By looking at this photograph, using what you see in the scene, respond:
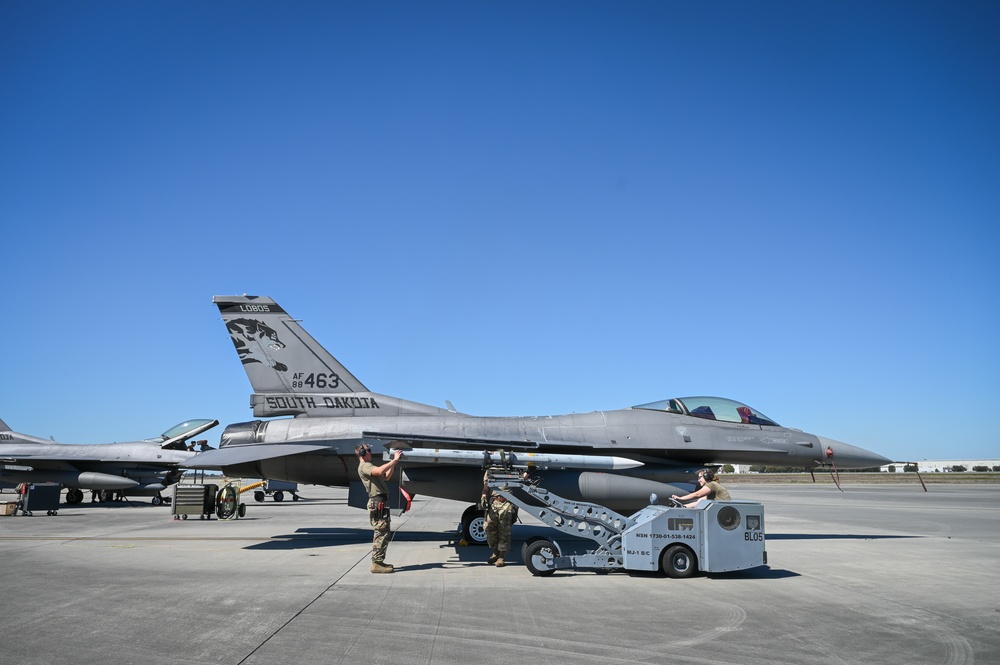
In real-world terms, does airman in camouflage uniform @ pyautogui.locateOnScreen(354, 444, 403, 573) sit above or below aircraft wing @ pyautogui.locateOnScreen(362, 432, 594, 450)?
below

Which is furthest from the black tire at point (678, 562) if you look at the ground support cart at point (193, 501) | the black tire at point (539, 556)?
the ground support cart at point (193, 501)

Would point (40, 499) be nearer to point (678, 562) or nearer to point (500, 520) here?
point (500, 520)

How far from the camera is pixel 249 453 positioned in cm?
1280

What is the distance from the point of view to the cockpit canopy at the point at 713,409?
14.4 metres

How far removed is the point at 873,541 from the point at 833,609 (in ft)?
26.6

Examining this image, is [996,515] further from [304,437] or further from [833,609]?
[304,437]

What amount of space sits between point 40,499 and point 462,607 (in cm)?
1945

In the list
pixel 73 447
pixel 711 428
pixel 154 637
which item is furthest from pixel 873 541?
pixel 73 447

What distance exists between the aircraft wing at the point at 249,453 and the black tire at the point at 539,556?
494 cm

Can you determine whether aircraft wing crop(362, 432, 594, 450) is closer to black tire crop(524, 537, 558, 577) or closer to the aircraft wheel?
the aircraft wheel

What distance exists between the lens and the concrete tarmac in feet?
18.2

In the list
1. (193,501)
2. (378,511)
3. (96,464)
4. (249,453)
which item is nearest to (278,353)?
(249,453)

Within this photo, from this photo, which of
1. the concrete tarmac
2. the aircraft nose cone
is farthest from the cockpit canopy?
the concrete tarmac

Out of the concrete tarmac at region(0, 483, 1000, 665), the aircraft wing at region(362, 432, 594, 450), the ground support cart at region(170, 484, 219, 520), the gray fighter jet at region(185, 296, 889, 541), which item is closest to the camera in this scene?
the concrete tarmac at region(0, 483, 1000, 665)
